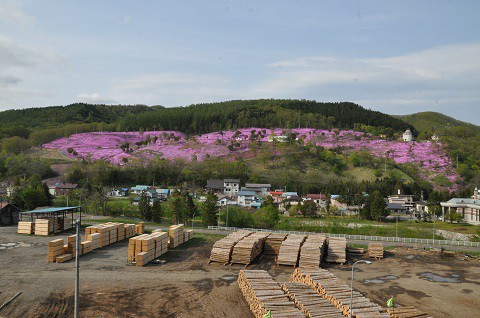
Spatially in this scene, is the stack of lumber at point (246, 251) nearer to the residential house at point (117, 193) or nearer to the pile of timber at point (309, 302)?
the pile of timber at point (309, 302)

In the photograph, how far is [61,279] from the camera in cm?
2309

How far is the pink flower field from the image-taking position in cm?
9463

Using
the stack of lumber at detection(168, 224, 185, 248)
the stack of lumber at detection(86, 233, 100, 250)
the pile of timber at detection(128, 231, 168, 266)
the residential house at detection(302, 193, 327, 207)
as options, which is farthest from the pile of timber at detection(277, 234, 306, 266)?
the residential house at detection(302, 193, 327, 207)

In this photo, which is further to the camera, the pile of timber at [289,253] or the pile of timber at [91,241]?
the pile of timber at [289,253]

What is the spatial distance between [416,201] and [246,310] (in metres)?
63.9

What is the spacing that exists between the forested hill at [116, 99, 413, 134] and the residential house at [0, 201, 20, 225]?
8885 centimetres

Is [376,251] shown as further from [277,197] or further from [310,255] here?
[277,197]

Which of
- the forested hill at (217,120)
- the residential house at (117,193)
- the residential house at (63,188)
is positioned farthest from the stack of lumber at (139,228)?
the forested hill at (217,120)

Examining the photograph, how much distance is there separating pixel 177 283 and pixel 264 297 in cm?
688

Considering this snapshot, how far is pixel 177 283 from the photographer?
23.4 m

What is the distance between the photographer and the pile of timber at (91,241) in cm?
2717

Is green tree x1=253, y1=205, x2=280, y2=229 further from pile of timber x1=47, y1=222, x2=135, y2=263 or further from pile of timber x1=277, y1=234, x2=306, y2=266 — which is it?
pile of timber x1=277, y1=234, x2=306, y2=266

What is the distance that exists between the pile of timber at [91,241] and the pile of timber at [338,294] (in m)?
16.0

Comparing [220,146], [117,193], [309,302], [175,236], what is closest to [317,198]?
[117,193]
